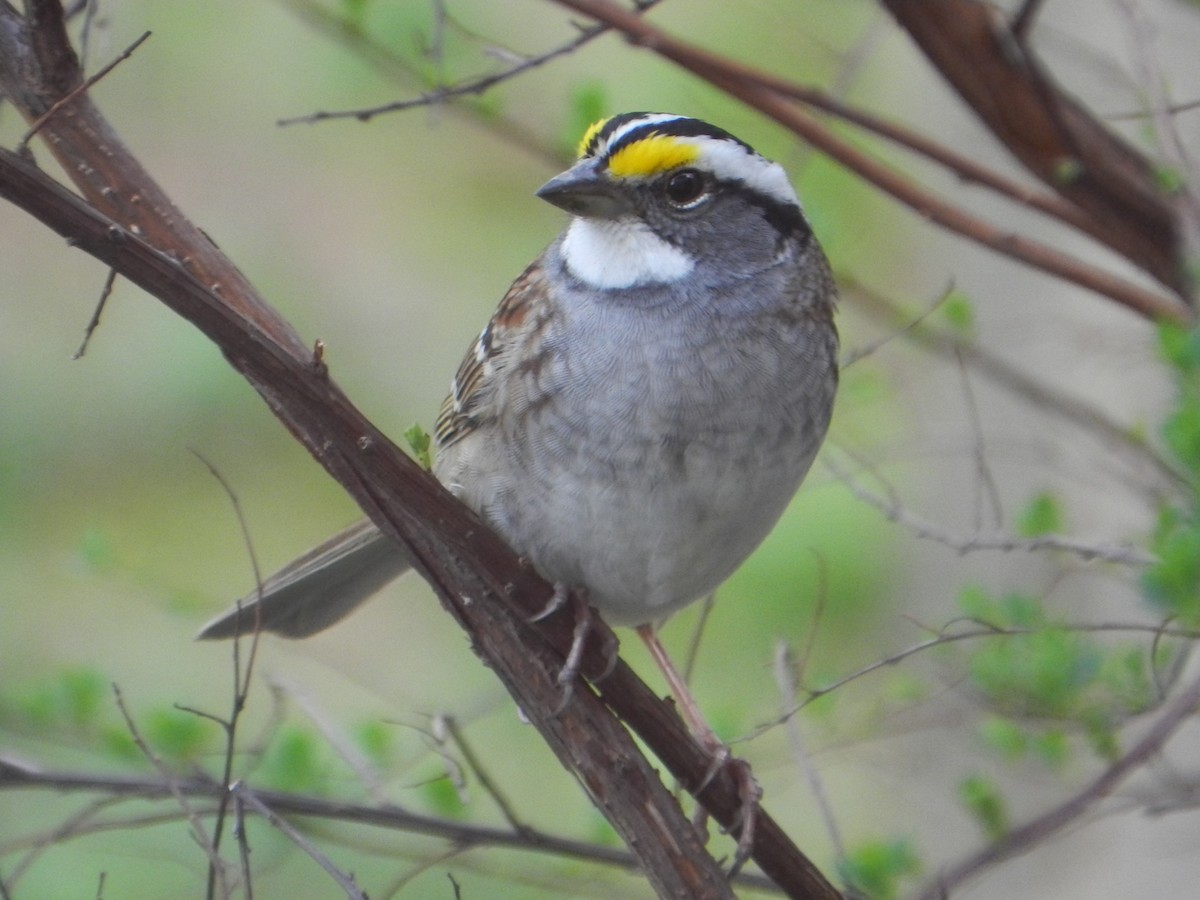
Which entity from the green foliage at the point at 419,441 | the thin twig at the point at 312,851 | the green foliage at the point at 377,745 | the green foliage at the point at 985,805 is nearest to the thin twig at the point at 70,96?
the green foliage at the point at 419,441

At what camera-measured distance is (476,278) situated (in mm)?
6773

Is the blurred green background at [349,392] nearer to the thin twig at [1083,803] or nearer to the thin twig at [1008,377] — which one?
the thin twig at [1008,377]

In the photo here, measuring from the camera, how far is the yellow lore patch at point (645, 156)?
2.69m

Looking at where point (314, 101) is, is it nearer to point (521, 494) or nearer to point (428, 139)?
point (428, 139)

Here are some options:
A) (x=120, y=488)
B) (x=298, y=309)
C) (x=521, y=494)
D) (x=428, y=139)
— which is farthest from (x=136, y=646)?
(x=521, y=494)

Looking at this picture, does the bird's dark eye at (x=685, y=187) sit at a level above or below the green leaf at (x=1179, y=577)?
above

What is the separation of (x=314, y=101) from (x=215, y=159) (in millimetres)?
1147

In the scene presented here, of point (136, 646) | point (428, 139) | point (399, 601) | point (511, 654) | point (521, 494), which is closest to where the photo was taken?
point (511, 654)

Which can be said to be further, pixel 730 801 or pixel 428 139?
pixel 428 139

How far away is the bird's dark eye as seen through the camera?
9.04 ft

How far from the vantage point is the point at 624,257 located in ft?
9.04

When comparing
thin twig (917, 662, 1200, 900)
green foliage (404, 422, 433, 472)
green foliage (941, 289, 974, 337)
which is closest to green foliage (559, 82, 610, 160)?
green foliage (941, 289, 974, 337)

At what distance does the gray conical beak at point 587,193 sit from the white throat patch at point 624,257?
0.03 meters

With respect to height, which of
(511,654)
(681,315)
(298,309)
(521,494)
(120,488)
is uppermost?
(298,309)
